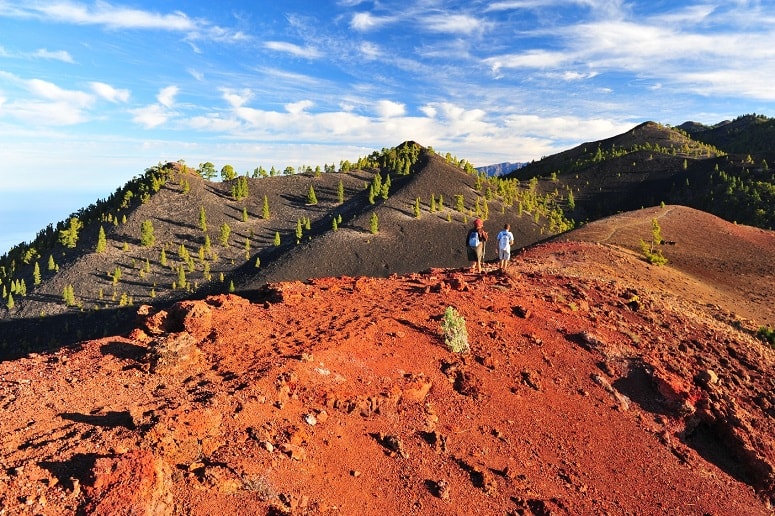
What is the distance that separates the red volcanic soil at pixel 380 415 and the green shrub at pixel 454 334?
→ 0.19 m

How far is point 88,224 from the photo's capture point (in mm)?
49938

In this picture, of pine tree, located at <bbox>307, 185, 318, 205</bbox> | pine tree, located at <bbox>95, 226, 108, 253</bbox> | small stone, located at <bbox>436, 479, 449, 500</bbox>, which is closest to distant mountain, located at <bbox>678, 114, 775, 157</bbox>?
pine tree, located at <bbox>307, 185, 318, 205</bbox>

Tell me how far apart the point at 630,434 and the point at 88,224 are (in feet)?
187

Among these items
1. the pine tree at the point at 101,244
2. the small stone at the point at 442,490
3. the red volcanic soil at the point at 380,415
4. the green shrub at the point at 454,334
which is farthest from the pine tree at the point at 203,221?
the small stone at the point at 442,490

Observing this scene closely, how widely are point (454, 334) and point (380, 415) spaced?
251 centimetres

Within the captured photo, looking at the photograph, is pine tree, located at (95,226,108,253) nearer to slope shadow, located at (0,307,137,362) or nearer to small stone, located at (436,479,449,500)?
slope shadow, located at (0,307,137,362)

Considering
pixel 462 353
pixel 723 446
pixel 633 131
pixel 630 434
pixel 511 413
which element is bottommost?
pixel 723 446

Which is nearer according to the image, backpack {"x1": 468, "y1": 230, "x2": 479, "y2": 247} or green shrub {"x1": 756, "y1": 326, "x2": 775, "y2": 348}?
green shrub {"x1": 756, "y1": 326, "x2": 775, "y2": 348}

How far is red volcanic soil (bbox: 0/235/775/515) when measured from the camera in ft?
15.9

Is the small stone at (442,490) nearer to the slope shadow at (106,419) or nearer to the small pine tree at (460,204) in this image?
the slope shadow at (106,419)

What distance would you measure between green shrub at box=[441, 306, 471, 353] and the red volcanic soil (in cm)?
19

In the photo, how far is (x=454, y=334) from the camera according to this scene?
331 inches

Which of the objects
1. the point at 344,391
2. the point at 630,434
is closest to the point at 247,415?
the point at 344,391

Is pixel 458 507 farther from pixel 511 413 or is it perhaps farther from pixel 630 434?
pixel 630 434
